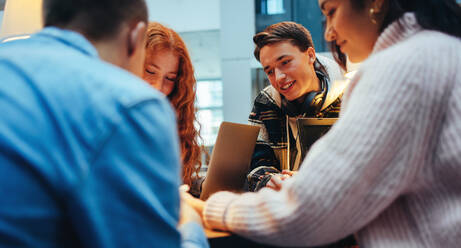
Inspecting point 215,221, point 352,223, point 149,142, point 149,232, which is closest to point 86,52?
point 149,142

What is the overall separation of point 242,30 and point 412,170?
3.68 meters

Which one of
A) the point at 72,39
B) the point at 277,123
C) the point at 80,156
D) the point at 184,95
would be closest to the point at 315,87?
the point at 277,123

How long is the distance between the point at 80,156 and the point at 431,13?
79 cm

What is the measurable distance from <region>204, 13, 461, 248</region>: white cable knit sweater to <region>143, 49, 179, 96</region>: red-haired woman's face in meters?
1.06

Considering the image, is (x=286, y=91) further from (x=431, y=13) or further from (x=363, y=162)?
(x=363, y=162)

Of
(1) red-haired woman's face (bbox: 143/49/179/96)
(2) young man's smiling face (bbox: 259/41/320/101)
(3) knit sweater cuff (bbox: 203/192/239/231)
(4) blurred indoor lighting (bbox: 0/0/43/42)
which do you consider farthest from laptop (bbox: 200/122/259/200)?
(4) blurred indoor lighting (bbox: 0/0/43/42)

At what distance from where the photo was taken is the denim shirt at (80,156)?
0.45 meters

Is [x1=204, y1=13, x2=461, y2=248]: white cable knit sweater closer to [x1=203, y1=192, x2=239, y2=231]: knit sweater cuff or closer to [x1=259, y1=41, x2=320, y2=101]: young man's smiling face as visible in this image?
[x1=203, y1=192, x2=239, y2=231]: knit sweater cuff

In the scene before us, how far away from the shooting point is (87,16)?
62 centimetres

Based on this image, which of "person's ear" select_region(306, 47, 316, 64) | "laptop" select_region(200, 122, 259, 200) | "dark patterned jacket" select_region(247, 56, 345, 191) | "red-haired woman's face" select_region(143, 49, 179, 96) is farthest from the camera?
"person's ear" select_region(306, 47, 316, 64)

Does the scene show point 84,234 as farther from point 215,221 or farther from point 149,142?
point 215,221

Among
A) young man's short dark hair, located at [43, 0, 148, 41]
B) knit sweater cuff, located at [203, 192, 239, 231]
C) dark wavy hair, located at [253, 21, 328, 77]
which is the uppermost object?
young man's short dark hair, located at [43, 0, 148, 41]

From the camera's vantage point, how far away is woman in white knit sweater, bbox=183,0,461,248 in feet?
2.06

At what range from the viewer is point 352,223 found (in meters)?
0.67
